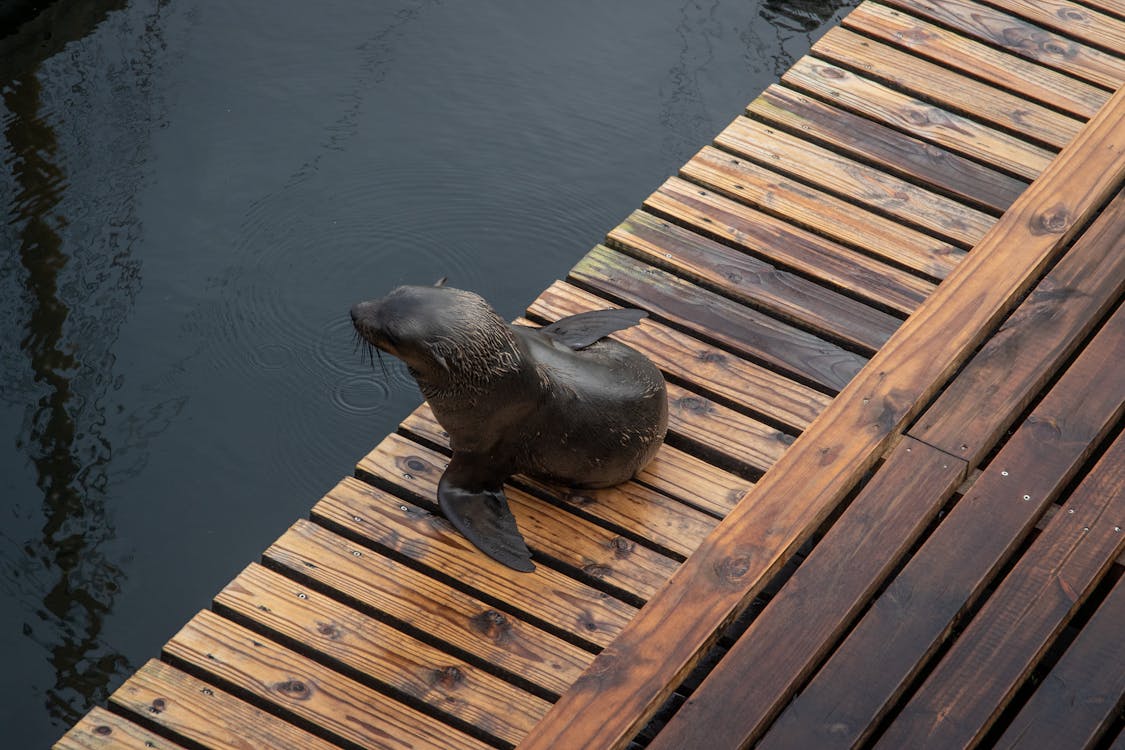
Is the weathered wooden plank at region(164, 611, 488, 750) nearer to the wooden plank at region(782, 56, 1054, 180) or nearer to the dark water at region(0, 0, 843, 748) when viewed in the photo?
the dark water at region(0, 0, 843, 748)

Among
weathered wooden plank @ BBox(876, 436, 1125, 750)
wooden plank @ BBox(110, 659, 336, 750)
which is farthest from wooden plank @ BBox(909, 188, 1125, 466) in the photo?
wooden plank @ BBox(110, 659, 336, 750)

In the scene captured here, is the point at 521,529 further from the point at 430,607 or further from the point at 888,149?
the point at 888,149

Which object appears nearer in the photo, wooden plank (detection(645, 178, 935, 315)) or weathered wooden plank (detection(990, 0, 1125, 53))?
wooden plank (detection(645, 178, 935, 315))

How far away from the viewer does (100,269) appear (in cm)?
605

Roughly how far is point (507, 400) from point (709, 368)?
33.7 inches

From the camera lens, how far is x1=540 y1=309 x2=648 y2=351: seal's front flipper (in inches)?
161

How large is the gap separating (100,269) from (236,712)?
309cm

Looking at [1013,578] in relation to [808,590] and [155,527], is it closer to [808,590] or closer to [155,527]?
[808,590]

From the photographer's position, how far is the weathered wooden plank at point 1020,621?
2959mm

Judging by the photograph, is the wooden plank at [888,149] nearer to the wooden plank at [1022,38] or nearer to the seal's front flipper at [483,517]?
the wooden plank at [1022,38]

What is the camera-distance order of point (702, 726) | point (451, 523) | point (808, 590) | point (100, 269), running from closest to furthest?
1. point (702, 726)
2. point (808, 590)
3. point (451, 523)
4. point (100, 269)

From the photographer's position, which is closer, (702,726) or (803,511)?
(702,726)

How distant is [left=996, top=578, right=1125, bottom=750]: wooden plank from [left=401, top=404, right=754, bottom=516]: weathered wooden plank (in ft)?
3.81

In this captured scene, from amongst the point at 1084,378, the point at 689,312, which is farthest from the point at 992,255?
the point at 689,312
